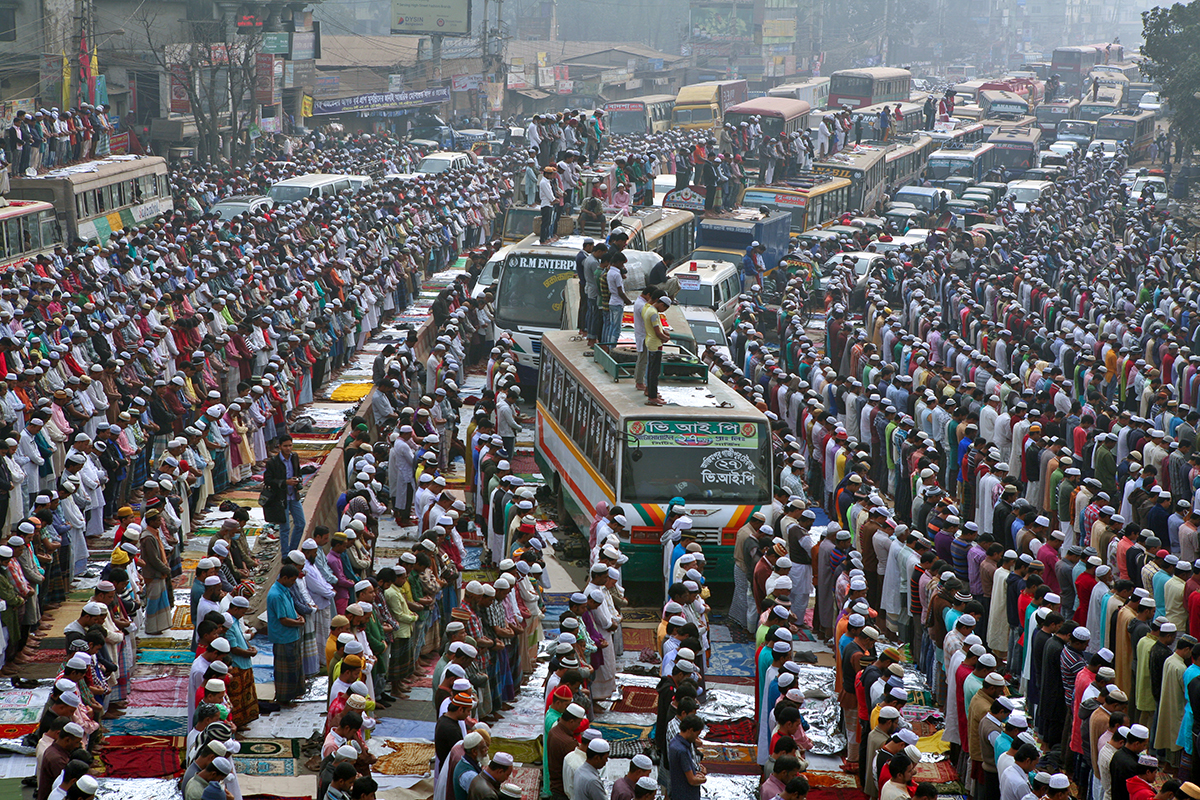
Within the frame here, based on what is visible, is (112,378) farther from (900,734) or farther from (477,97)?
(477,97)

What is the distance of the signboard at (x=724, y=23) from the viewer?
104m

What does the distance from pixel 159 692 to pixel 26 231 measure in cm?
1606

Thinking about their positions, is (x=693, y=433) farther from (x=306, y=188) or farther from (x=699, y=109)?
(x=699, y=109)

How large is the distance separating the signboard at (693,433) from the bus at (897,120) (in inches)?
1270

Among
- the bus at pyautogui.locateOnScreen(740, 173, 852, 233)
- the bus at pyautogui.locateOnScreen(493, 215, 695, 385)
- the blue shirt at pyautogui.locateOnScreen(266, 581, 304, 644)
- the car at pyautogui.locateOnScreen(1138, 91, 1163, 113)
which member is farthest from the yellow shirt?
the car at pyautogui.locateOnScreen(1138, 91, 1163, 113)

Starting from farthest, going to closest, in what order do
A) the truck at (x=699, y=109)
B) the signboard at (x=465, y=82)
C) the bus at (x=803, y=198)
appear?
the signboard at (x=465, y=82) → the truck at (x=699, y=109) → the bus at (x=803, y=198)

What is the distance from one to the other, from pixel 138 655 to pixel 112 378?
20.4 ft

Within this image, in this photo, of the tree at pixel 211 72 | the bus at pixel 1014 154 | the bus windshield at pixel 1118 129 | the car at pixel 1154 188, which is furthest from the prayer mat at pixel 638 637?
the bus windshield at pixel 1118 129

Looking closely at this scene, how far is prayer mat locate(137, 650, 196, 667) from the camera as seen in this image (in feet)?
40.5

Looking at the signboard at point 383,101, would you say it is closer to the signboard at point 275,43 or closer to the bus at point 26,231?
the signboard at point 275,43

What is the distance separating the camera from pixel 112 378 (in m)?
17.8

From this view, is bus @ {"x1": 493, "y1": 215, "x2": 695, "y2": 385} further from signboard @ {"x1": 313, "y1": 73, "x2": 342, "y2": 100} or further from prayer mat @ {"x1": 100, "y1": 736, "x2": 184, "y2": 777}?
signboard @ {"x1": 313, "y1": 73, "x2": 342, "y2": 100}

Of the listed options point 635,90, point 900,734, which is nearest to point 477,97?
point 635,90

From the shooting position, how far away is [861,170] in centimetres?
3819
